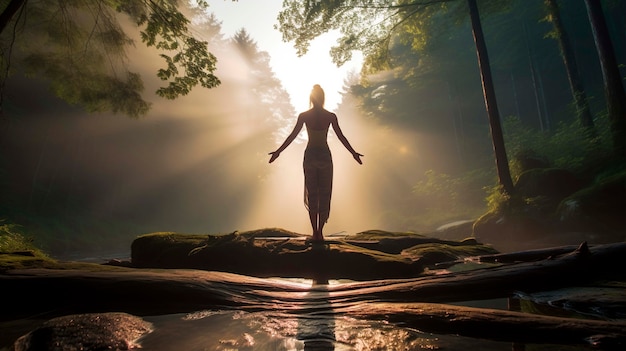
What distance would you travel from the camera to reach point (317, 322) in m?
2.21

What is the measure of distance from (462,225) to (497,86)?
3070 cm

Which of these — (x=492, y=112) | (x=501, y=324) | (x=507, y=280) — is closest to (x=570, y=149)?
(x=492, y=112)

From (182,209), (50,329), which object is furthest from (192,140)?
(50,329)

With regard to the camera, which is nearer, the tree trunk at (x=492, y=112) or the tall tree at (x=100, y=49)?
the tall tree at (x=100, y=49)

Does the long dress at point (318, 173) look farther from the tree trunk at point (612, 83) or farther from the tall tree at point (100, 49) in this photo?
the tree trunk at point (612, 83)

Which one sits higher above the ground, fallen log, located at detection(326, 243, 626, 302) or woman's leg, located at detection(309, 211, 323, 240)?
woman's leg, located at detection(309, 211, 323, 240)

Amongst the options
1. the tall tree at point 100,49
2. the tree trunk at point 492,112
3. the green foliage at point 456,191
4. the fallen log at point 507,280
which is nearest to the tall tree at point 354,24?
the tree trunk at point 492,112

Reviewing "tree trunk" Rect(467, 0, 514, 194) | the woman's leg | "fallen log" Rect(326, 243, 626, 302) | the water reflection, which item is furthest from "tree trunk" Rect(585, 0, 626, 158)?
the water reflection

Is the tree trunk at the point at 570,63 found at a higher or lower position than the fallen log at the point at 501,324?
higher

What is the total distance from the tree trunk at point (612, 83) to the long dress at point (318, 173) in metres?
10.9

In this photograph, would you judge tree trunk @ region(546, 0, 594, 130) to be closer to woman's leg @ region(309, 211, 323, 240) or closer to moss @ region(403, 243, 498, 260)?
moss @ region(403, 243, 498, 260)

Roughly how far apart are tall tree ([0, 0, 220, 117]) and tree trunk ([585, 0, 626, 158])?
12471 millimetres

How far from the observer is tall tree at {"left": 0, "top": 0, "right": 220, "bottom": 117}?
6664mm

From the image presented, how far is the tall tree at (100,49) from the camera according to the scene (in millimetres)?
6664
